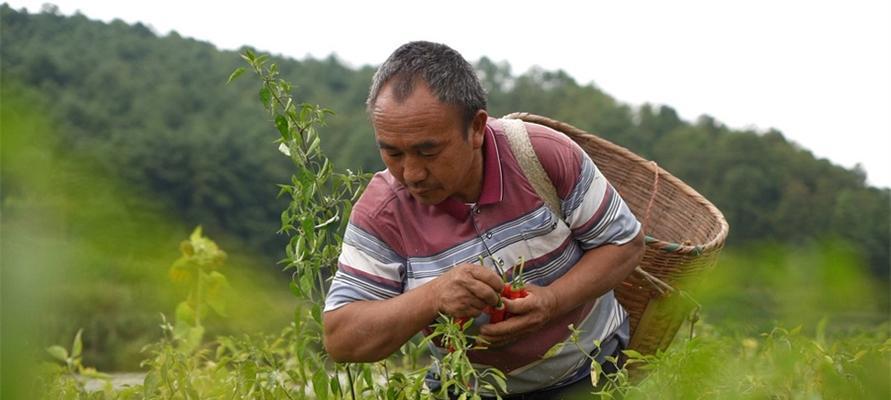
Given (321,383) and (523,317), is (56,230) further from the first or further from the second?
(321,383)

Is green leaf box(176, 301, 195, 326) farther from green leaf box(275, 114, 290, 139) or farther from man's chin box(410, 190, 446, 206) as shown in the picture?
man's chin box(410, 190, 446, 206)

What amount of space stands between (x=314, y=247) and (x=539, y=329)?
0.55m

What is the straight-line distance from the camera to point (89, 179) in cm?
61

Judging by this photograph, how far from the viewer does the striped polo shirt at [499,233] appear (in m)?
2.45

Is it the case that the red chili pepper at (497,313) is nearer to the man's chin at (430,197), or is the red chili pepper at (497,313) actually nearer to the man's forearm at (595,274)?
the man's forearm at (595,274)

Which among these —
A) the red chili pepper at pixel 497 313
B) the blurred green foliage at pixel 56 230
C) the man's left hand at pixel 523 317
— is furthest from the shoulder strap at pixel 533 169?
the blurred green foliage at pixel 56 230

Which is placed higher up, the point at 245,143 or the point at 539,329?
the point at 245,143

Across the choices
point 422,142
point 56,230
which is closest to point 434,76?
point 422,142

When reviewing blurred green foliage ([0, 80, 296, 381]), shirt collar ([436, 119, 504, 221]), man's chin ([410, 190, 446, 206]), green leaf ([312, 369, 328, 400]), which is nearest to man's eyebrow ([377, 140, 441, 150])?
man's chin ([410, 190, 446, 206])

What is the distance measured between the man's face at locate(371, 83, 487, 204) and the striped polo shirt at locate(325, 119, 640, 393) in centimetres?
11

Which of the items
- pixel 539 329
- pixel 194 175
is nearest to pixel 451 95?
pixel 539 329

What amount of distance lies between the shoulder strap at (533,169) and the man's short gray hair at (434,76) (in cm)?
14

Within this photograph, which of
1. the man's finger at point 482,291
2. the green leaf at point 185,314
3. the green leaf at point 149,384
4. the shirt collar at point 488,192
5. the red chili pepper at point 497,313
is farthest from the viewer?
the green leaf at point 185,314

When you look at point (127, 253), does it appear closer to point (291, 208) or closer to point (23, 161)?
point (23, 161)
